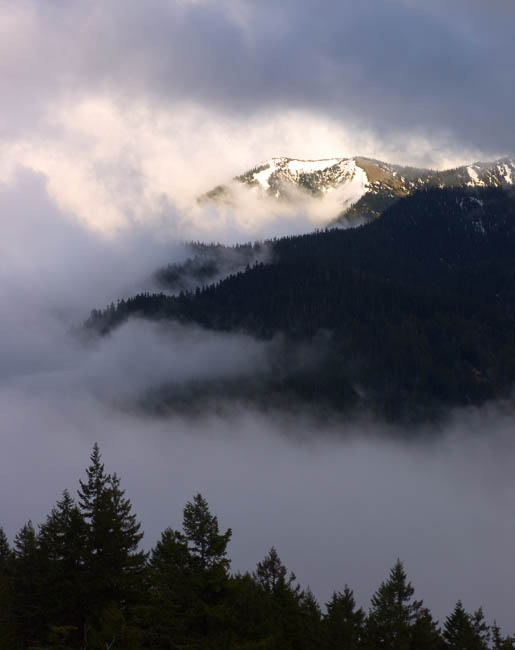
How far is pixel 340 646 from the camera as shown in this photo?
225 ft

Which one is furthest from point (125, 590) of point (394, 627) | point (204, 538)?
point (394, 627)

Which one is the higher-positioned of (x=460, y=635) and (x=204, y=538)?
(x=204, y=538)

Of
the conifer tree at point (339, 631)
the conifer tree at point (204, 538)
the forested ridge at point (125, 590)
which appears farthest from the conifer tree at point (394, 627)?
the conifer tree at point (204, 538)

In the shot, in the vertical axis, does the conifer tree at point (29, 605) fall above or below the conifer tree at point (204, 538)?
below

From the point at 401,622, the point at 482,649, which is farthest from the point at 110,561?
the point at 482,649

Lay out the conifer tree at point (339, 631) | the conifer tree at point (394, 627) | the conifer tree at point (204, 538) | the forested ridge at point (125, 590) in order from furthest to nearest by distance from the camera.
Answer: the conifer tree at point (394, 627) → the conifer tree at point (339, 631) → the conifer tree at point (204, 538) → the forested ridge at point (125, 590)

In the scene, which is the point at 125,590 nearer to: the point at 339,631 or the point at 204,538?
the point at 204,538

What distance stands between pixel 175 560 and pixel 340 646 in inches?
1046

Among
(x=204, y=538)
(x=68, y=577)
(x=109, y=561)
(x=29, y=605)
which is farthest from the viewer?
(x=29, y=605)

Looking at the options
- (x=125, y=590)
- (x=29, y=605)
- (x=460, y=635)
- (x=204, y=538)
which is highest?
(x=204, y=538)

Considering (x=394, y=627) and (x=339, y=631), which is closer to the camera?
(x=339, y=631)

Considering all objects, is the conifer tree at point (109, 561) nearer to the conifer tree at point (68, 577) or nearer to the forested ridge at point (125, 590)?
the forested ridge at point (125, 590)

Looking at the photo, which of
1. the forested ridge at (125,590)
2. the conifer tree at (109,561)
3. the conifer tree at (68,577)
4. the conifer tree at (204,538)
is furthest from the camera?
the conifer tree at (109,561)

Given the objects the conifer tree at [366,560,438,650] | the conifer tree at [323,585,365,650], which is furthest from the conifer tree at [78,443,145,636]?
the conifer tree at [366,560,438,650]
